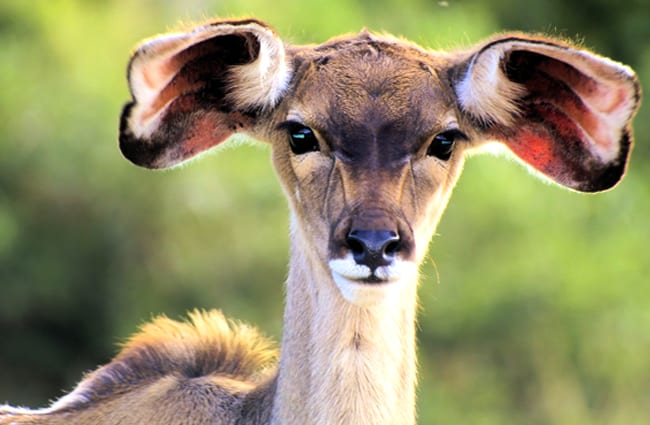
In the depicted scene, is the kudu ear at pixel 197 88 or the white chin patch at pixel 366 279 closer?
the white chin patch at pixel 366 279

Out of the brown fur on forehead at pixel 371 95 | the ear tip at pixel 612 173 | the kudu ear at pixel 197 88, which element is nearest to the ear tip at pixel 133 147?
the kudu ear at pixel 197 88

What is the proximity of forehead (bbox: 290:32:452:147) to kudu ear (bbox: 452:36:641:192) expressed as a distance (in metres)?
0.20

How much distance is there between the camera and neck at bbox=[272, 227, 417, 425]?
6.15 m

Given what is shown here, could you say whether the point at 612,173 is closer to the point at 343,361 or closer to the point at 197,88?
the point at 343,361

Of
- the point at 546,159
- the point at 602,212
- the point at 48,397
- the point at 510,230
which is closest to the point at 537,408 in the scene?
the point at 510,230

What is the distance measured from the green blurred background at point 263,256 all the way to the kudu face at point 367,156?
33.9 ft

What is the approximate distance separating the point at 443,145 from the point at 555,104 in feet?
1.77

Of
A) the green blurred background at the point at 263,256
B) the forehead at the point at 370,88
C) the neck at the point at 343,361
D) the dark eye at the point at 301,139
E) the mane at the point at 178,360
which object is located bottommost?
the neck at the point at 343,361

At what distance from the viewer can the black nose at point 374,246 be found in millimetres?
5762

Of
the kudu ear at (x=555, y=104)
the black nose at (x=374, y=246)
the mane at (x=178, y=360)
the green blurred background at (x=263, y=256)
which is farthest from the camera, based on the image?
the green blurred background at (x=263, y=256)

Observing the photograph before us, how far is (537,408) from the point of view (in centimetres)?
1739

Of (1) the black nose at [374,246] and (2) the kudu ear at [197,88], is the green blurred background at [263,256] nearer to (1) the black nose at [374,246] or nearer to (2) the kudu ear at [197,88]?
(2) the kudu ear at [197,88]

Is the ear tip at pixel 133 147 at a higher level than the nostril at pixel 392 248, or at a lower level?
higher

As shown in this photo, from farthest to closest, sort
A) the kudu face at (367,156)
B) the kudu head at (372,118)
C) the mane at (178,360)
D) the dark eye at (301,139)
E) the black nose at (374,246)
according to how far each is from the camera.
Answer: the mane at (178,360), the dark eye at (301,139), the kudu head at (372,118), the kudu face at (367,156), the black nose at (374,246)
